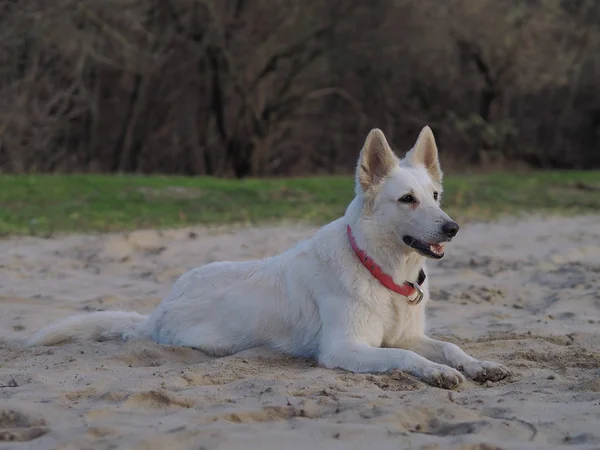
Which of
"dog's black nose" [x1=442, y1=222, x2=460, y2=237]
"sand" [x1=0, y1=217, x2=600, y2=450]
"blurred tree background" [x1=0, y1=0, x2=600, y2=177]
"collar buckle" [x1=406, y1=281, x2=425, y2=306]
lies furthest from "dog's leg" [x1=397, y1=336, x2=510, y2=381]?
"blurred tree background" [x1=0, y1=0, x2=600, y2=177]

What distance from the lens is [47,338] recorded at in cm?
604

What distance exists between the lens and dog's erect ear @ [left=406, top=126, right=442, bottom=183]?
5.92 m

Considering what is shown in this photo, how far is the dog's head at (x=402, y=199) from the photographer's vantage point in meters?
5.50

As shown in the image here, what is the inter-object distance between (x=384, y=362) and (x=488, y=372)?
58 cm

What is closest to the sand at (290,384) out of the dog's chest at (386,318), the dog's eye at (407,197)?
the dog's chest at (386,318)

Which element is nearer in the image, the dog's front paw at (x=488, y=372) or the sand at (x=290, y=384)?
the sand at (x=290, y=384)

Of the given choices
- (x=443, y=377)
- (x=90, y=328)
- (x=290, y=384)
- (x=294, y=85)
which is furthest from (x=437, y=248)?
(x=294, y=85)

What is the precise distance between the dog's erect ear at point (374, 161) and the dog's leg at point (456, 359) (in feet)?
3.36

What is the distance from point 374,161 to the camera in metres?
5.80

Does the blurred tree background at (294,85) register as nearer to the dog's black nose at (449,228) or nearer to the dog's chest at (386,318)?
the dog's chest at (386,318)

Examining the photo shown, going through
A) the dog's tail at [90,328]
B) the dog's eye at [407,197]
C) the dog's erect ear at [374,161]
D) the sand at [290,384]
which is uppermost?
the dog's erect ear at [374,161]

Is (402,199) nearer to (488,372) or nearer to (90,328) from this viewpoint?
(488,372)

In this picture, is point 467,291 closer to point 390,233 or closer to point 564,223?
point 390,233

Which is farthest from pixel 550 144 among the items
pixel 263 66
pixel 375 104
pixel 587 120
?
pixel 263 66
